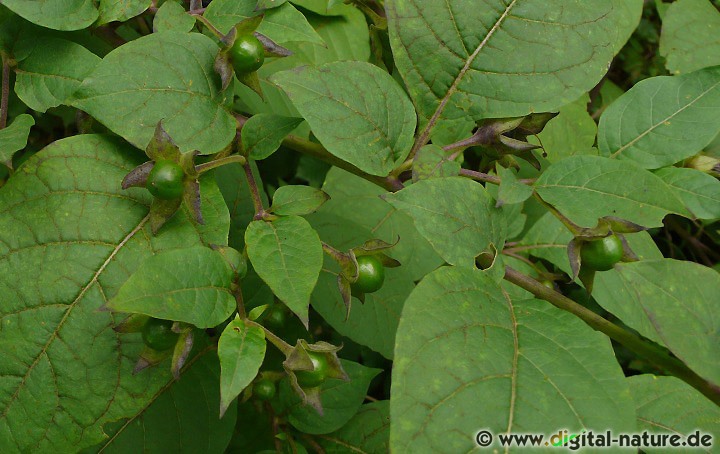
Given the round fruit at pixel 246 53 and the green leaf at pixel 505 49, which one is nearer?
the round fruit at pixel 246 53

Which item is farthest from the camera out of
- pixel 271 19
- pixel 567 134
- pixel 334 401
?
pixel 567 134

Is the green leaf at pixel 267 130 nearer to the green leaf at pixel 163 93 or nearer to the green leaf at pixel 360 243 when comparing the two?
the green leaf at pixel 163 93

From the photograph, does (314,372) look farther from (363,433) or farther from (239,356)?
(363,433)

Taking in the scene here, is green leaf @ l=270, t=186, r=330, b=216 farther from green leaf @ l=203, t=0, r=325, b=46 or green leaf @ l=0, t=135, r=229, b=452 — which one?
green leaf @ l=203, t=0, r=325, b=46

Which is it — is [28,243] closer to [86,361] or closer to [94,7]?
[86,361]

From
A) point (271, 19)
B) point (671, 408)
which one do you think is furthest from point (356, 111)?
point (671, 408)

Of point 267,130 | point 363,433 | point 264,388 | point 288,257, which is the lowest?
point 363,433

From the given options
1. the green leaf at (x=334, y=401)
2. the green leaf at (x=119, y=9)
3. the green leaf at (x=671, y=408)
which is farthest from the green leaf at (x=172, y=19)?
the green leaf at (x=671, y=408)
